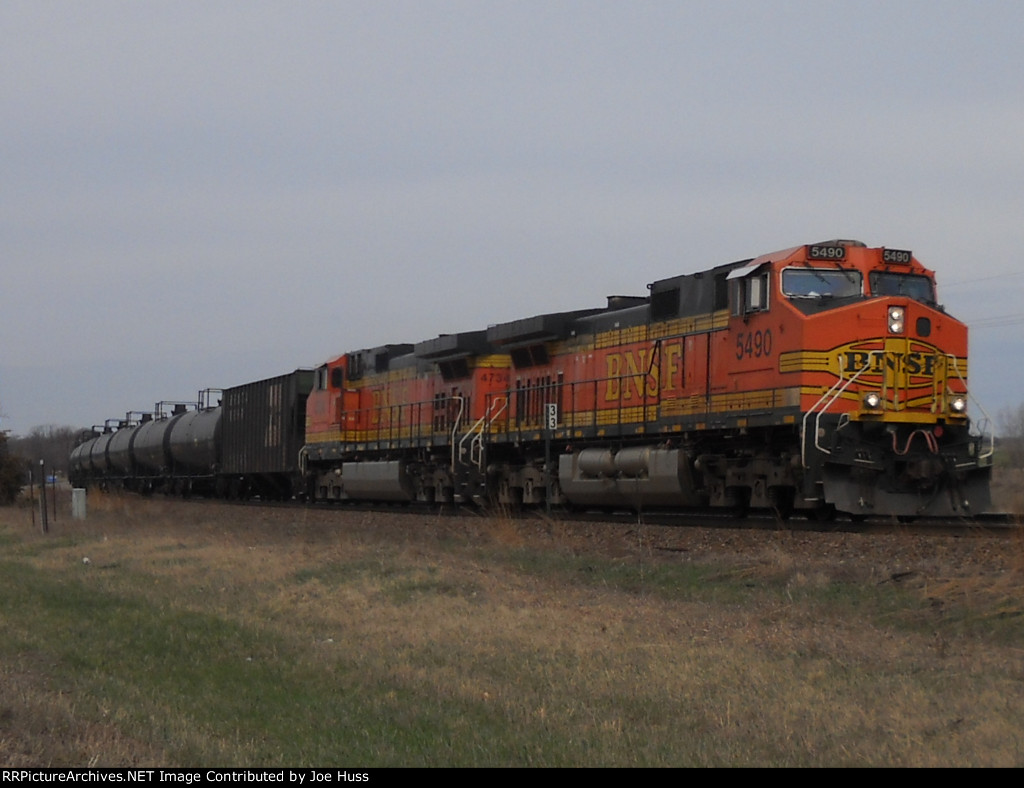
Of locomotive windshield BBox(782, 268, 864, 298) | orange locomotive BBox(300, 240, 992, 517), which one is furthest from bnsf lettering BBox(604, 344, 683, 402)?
locomotive windshield BBox(782, 268, 864, 298)

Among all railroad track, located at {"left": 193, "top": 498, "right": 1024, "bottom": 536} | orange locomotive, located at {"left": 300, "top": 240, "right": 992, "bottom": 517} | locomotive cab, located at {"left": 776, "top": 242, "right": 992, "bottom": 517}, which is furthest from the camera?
orange locomotive, located at {"left": 300, "top": 240, "right": 992, "bottom": 517}

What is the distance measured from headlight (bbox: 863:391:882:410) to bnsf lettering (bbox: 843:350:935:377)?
13.5 inches

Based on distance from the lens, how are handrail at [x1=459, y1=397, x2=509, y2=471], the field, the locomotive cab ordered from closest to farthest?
the field → the locomotive cab → handrail at [x1=459, y1=397, x2=509, y2=471]

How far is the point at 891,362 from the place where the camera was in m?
16.9

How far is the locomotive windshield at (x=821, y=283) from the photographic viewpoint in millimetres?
17344

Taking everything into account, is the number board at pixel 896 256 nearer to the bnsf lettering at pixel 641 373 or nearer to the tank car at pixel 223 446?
the bnsf lettering at pixel 641 373

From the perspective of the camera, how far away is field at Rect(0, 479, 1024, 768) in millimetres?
7367

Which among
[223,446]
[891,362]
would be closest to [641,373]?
[891,362]

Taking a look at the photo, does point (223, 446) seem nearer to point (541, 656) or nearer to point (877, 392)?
point (877, 392)

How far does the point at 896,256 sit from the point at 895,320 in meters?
1.12

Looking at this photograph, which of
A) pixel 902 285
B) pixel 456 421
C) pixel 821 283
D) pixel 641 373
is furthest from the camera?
pixel 456 421

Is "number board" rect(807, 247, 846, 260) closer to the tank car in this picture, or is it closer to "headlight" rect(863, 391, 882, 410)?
"headlight" rect(863, 391, 882, 410)

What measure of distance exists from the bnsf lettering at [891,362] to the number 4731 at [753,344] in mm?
1204

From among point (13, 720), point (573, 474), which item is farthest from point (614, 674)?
point (573, 474)
